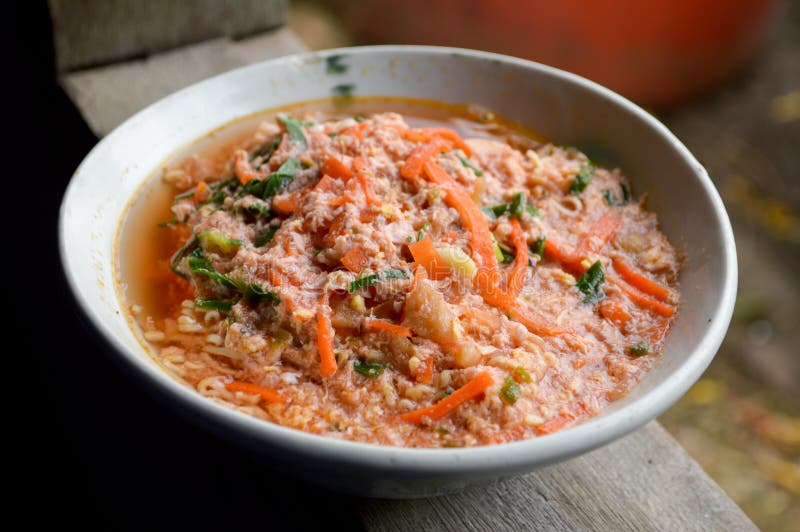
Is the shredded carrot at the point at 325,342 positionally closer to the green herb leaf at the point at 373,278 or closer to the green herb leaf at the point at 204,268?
the green herb leaf at the point at 373,278

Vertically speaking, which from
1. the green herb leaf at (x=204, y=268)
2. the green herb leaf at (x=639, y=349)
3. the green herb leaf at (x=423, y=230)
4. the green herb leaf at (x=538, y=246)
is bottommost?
the green herb leaf at (x=204, y=268)

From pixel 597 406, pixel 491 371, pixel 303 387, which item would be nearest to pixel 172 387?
pixel 303 387

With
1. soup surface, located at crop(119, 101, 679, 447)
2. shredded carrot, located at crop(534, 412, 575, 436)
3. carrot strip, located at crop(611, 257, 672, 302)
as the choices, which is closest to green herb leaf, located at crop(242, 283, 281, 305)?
soup surface, located at crop(119, 101, 679, 447)

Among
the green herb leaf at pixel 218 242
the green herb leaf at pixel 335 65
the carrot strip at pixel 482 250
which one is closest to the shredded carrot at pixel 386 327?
the carrot strip at pixel 482 250

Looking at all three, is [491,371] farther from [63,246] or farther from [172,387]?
[63,246]

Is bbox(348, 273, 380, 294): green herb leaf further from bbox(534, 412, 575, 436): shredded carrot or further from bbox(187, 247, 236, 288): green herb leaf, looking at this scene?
bbox(534, 412, 575, 436): shredded carrot
